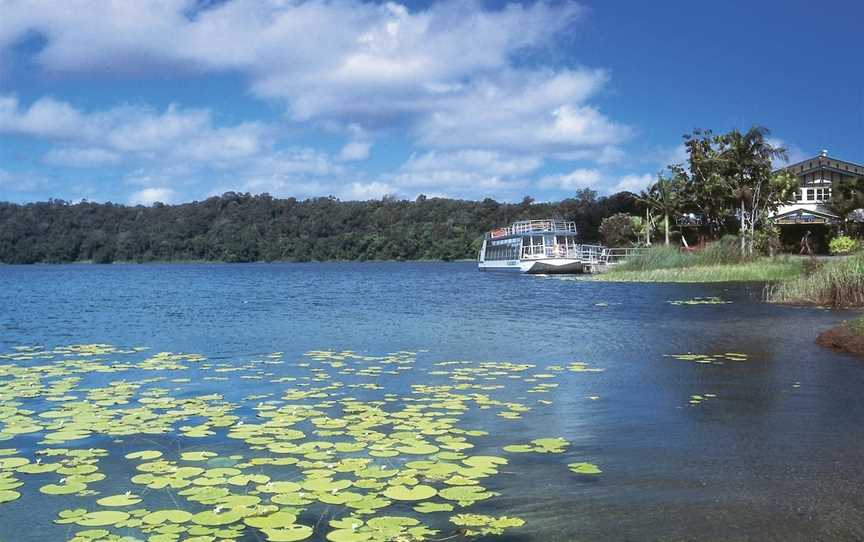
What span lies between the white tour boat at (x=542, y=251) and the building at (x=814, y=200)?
57.5 ft

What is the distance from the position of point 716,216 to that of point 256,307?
48.2m

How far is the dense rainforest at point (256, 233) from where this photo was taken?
570 feet

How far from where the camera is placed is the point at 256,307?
35438 millimetres

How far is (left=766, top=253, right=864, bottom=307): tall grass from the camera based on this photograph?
26.6m

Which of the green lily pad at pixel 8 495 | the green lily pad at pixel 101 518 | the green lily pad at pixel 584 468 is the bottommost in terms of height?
the green lily pad at pixel 584 468

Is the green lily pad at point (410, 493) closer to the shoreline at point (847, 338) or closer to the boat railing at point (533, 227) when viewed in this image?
the shoreline at point (847, 338)

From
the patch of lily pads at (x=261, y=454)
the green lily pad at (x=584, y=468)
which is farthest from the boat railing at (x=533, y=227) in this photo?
the green lily pad at (x=584, y=468)

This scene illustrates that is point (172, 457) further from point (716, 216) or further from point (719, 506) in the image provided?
point (716, 216)

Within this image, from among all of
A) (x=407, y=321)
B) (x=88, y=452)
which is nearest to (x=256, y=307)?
(x=407, y=321)

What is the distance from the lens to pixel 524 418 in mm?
10492

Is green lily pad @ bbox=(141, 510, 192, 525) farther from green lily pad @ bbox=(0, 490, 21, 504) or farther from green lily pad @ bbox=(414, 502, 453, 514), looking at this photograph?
green lily pad @ bbox=(414, 502, 453, 514)

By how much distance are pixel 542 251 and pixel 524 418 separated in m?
68.1

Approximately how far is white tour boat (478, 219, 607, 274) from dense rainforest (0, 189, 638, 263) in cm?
7432

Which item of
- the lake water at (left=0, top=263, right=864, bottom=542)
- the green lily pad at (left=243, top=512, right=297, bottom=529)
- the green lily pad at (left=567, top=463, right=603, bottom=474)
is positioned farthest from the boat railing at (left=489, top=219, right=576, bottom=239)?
the green lily pad at (left=243, top=512, right=297, bottom=529)
